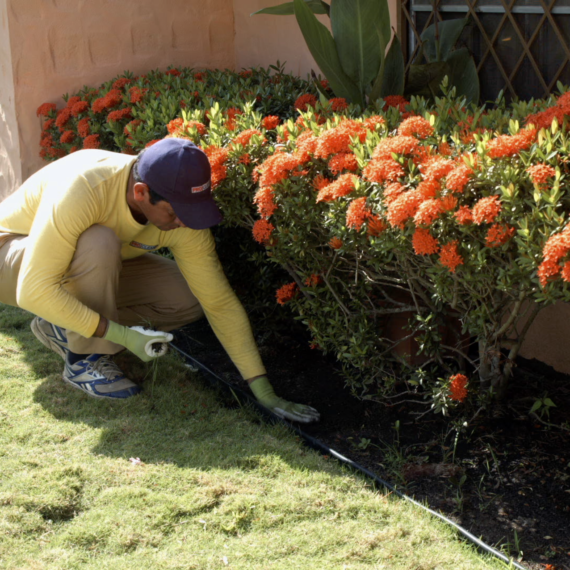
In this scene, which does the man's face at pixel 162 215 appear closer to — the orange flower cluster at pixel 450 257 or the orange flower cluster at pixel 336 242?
the orange flower cluster at pixel 336 242

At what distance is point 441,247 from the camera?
2.25 meters

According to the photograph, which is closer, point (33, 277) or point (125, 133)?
point (33, 277)

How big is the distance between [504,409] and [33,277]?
6.90 feet

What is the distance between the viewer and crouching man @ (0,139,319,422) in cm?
290

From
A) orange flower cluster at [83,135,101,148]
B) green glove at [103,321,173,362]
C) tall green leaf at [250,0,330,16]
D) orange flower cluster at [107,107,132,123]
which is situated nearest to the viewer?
green glove at [103,321,173,362]

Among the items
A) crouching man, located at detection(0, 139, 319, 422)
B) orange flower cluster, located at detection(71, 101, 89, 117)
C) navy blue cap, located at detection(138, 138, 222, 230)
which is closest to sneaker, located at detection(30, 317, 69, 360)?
crouching man, located at detection(0, 139, 319, 422)

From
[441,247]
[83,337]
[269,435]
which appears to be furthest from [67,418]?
[441,247]

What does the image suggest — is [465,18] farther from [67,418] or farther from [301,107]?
[67,418]

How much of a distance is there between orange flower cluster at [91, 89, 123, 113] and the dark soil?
81.5 inches

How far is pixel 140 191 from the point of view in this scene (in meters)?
2.90

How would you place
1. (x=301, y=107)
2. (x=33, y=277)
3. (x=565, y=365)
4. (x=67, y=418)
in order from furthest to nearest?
(x=301, y=107) < (x=565, y=365) < (x=67, y=418) < (x=33, y=277)

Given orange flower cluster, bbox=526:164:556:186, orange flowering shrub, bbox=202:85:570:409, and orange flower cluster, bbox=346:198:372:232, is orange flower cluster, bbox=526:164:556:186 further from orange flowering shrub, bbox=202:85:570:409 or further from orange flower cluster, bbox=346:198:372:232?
orange flower cluster, bbox=346:198:372:232

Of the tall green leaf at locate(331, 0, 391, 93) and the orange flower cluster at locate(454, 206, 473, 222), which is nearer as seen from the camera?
the orange flower cluster at locate(454, 206, 473, 222)

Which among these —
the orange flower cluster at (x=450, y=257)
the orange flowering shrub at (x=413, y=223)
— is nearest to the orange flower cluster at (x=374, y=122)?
the orange flowering shrub at (x=413, y=223)
